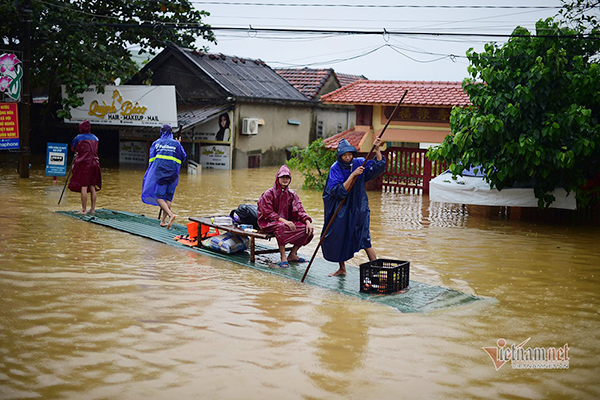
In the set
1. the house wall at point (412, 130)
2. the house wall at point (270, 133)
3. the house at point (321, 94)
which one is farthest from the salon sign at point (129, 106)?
the house at point (321, 94)

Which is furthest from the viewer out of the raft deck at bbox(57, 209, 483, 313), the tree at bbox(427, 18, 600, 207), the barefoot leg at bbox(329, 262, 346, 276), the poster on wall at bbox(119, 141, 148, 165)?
the poster on wall at bbox(119, 141, 148, 165)

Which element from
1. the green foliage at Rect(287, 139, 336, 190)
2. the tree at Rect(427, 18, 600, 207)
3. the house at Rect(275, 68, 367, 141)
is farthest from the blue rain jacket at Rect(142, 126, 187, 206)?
the house at Rect(275, 68, 367, 141)

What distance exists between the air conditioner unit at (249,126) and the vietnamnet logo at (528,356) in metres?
21.5

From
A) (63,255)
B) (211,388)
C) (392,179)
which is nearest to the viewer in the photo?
(211,388)

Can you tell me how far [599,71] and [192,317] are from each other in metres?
10.2

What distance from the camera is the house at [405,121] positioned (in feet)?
63.2

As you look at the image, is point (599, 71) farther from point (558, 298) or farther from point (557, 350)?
point (557, 350)

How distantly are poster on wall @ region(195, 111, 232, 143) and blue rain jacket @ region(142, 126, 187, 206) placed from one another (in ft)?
49.7

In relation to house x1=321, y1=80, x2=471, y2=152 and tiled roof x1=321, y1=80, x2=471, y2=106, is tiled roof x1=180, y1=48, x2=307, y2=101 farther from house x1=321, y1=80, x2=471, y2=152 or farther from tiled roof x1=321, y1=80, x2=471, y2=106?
house x1=321, y1=80, x2=471, y2=152

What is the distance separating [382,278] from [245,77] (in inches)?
899

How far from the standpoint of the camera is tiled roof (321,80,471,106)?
62.3ft

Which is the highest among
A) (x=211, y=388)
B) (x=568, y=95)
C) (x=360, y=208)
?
(x=568, y=95)

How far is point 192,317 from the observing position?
6543 mm

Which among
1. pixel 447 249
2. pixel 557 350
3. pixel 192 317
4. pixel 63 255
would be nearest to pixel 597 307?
pixel 557 350
